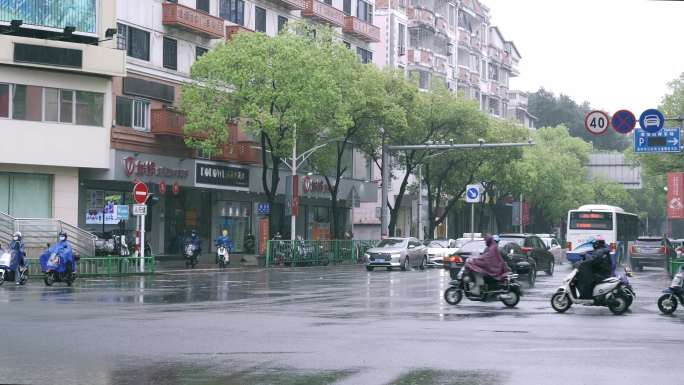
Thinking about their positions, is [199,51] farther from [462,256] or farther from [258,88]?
[462,256]

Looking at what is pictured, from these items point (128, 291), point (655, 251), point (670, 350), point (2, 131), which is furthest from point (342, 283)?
point (655, 251)

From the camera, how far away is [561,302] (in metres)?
22.6

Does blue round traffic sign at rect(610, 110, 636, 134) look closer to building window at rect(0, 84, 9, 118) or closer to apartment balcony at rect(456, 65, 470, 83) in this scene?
building window at rect(0, 84, 9, 118)

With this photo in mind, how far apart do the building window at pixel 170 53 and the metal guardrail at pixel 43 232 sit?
11302 mm

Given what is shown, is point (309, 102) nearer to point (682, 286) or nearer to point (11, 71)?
point (11, 71)

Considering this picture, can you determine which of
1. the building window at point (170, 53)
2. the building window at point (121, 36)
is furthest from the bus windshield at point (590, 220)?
the building window at point (121, 36)

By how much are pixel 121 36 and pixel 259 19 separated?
1258 cm

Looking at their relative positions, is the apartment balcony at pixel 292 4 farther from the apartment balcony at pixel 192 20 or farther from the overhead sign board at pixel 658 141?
the overhead sign board at pixel 658 141

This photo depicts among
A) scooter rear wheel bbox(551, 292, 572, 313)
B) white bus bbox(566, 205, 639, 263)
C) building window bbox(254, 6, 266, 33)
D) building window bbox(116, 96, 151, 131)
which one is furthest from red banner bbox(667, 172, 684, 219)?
scooter rear wheel bbox(551, 292, 572, 313)

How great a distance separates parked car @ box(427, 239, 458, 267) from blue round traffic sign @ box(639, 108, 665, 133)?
21960mm

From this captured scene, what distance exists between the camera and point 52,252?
100 feet

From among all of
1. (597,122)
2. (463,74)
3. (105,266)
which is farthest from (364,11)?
(597,122)

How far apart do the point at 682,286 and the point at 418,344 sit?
31.0ft

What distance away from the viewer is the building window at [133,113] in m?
47.3
